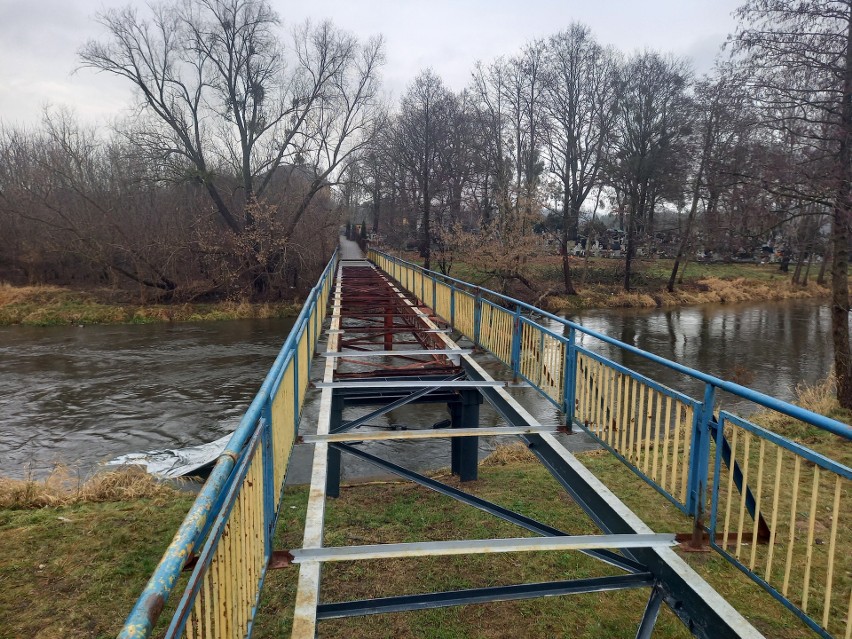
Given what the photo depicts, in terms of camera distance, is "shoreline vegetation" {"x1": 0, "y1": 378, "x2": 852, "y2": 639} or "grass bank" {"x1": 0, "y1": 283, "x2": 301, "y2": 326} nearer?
"shoreline vegetation" {"x1": 0, "y1": 378, "x2": 852, "y2": 639}

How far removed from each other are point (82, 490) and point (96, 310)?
2242 cm

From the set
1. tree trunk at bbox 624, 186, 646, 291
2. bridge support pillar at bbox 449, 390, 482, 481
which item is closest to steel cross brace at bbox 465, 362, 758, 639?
bridge support pillar at bbox 449, 390, 482, 481

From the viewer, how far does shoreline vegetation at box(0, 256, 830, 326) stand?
88.4 feet

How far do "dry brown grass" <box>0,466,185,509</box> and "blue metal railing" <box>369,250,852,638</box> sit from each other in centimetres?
575

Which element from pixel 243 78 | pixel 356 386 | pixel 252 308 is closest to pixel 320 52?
pixel 243 78

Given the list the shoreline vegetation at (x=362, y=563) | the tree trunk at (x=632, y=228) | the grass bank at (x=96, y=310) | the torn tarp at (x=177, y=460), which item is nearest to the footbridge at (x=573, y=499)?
the shoreline vegetation at (x=362, y=563)

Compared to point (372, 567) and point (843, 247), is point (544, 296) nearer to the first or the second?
point (843, 247)

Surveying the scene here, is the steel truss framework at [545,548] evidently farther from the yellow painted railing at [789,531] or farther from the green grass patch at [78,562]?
the green grass patch at [78,562]

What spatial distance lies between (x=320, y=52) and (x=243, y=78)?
A: 4.27 m

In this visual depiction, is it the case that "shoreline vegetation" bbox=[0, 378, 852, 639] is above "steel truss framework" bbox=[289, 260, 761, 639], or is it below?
below

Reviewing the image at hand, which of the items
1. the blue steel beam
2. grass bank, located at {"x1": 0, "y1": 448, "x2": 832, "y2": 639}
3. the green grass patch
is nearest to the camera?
the blue steel beam

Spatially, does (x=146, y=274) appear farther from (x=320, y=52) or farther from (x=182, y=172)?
(x=320, y=52)

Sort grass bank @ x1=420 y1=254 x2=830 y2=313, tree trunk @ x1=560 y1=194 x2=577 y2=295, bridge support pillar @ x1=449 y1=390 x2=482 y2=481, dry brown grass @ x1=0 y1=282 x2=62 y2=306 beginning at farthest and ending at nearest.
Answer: tree trunk @ x1=560 y1=194 x2=577 y2=295 < grass bank @ x1=420 y1=254 x2=830 y2=313 < dry brown grass @ x1=0 y1=282 x2=62 y2=306 < bridge support pillar @ x1=449 y1=390 x2=482 y2=481

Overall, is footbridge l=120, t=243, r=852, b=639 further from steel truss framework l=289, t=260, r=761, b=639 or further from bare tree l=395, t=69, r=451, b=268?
bare tree l=395, t=69, r=451, b=268
